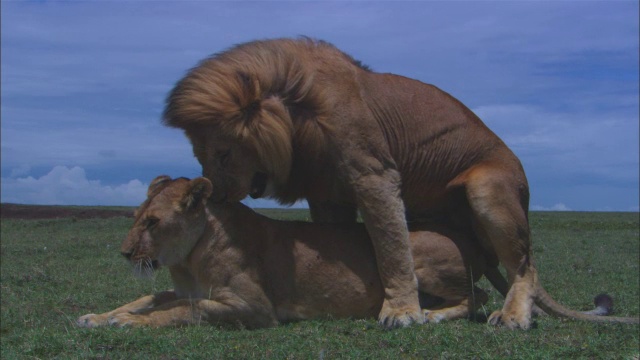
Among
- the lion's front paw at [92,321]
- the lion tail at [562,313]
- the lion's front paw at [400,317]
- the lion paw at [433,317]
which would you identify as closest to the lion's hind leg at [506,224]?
the lion tail at [562,313]

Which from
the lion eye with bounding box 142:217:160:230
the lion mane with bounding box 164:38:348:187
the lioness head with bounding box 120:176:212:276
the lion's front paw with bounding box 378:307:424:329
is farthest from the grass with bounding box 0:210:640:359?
the lion mane with bounding box 164:38:348:187

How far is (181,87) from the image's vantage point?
5.97 metres

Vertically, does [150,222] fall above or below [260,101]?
below

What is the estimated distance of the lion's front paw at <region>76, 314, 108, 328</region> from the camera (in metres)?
5.82

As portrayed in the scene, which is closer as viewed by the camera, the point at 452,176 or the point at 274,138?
the point at 274,138

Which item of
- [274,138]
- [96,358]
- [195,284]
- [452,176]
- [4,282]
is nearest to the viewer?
[96,358]

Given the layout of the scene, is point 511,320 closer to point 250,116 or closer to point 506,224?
point 506,224

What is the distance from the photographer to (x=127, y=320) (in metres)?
5.75

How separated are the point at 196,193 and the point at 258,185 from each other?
0.46 metres

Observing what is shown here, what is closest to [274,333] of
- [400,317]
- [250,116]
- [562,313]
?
[400,317]

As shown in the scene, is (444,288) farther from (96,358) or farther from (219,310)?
(96,358)

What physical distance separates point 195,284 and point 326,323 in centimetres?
99

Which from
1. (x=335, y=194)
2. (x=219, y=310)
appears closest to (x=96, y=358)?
(x=219, y=310)

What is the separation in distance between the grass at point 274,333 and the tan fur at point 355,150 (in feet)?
1.40
